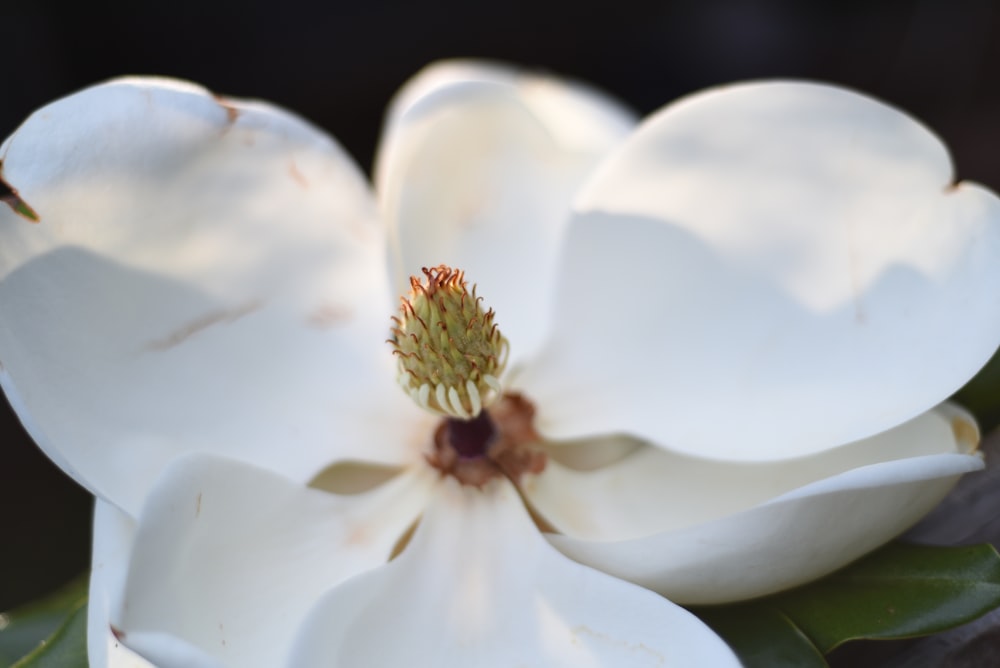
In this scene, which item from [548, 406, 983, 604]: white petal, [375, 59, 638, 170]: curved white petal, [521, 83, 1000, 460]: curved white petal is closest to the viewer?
→ [548, 406, 983, 604]: white petal

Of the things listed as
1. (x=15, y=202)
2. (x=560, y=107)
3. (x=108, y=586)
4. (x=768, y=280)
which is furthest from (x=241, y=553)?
(x=560, y=107)

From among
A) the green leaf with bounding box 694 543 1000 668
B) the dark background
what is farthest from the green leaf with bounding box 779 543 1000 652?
the dark background

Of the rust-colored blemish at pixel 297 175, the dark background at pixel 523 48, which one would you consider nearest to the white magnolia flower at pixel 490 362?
the rust-colored blemish at pixel 297 175

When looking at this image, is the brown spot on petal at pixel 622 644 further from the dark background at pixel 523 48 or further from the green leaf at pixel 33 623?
the dark background at pixel 523 48

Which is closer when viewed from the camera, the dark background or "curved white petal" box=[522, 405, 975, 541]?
"curved white petal" box=[522, 405, 975, 541]

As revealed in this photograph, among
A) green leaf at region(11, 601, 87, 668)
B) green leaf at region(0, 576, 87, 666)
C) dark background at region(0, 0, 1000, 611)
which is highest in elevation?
green leaf at region(11, 601, 87, 668)

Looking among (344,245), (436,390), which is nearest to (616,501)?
(436,390)

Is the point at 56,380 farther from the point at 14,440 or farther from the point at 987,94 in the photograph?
the point at 987,94

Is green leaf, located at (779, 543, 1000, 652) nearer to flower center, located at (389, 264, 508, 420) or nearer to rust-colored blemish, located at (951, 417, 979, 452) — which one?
rust-colored blemish, located at (951, 417, 979, 452)
